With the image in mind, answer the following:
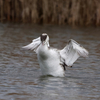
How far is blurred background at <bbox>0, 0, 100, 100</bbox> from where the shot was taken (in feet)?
23.5

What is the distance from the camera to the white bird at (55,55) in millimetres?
8094

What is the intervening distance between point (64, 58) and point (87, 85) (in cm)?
120

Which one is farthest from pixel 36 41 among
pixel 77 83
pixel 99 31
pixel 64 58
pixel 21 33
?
pixel 99 31

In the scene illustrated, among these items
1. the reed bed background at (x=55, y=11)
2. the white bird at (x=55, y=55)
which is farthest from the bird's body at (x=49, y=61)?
the reed bed background at (x=55, y=11)

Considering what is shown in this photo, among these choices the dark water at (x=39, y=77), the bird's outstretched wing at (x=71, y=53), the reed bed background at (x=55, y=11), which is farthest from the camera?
the reed bed background at (x=55, y=11)

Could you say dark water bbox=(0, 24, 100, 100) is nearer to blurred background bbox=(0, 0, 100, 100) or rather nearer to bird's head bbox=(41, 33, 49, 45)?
blurred background bbox=(0, 0, 100, 100)

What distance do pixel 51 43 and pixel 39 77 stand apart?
586 cm

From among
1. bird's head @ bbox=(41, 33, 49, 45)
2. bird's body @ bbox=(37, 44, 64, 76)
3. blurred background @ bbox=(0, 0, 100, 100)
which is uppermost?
bird's head @ bbox=(41, 33, 49, 45)

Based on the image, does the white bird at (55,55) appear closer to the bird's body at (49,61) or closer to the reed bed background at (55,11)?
the bird's body at (49,61)

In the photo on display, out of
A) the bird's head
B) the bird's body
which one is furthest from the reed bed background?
the bird's head

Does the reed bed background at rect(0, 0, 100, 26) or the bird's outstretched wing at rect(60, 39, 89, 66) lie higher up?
the bird's outstretched wing at rect(60, 39, 89, 66)

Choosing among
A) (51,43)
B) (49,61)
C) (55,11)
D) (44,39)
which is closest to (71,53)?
(49,61)

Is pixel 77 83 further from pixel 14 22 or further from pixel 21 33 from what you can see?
pixel 14 22

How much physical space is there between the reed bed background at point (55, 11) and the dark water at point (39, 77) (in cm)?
407
